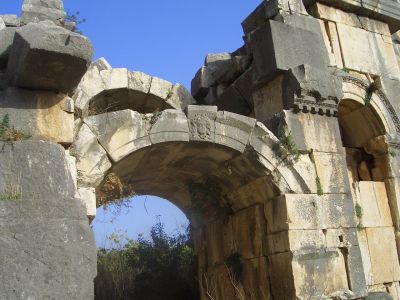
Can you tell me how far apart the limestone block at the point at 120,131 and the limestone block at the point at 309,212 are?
1935 mm

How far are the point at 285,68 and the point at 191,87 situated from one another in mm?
2860

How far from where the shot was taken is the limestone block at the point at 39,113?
4.11 metres

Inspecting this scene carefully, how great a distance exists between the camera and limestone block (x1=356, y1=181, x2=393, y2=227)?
7015 mm

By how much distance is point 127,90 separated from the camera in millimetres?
8211

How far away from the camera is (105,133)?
15.7ft

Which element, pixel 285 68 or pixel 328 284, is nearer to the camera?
pixel 328 284

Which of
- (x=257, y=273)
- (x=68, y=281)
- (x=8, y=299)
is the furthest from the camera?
(x=257, y=273)

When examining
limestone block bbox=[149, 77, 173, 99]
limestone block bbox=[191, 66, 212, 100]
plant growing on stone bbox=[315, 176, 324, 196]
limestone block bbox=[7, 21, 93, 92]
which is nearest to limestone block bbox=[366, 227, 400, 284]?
plant growing on stone bbox=[315, 176, 324, 196]

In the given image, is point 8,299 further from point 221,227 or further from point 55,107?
point 221,227

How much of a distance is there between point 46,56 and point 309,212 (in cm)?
371

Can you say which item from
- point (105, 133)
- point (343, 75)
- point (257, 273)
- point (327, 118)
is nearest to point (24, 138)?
point (105, 133)

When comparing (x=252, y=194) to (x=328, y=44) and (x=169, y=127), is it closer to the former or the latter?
(x=169, y=127)

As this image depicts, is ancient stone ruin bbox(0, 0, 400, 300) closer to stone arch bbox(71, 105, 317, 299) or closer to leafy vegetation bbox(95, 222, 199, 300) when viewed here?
stone arch bbox(71, 105, 317, 299)

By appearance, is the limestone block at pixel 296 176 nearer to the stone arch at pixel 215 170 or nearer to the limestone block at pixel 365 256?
the stone arch at pixel 215 170
